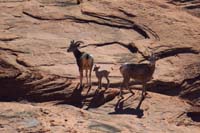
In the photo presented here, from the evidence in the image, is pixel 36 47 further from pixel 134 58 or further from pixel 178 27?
pixel 178 27

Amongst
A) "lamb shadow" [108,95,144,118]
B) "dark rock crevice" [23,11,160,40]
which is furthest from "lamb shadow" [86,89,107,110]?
"dark rock crevice" [23,11,160,40]

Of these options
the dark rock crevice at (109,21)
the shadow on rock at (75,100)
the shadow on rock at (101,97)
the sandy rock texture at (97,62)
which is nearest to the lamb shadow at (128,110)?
the sandy rock texture at (97,62)

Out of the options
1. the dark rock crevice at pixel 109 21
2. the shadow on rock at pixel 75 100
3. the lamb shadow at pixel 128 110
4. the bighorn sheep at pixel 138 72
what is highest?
the dark rock crevice at pixel 109 21

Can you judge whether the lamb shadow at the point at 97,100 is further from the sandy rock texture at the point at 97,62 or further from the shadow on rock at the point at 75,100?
the shadow on rock at the point at 75,100

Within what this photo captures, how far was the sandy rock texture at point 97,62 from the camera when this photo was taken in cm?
1830

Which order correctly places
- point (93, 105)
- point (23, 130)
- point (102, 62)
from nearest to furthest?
point (23, 130)
point (93, 105)
point (102, 62)

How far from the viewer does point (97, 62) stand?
22078 millimetres

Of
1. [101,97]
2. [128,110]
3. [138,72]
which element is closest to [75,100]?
[101,97]

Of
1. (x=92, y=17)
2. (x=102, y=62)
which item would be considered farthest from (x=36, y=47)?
(x=92, y=17)

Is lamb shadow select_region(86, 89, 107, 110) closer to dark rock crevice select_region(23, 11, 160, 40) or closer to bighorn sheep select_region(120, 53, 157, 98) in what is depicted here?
bighorn sheep select_region(120, 53, 157, 98)

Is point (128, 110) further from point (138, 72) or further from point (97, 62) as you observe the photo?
point (97, 62)

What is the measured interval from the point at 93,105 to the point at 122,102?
85cm

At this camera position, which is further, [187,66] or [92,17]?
[92,17]

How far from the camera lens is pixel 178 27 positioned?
25.9 metres
